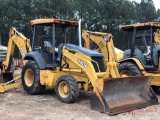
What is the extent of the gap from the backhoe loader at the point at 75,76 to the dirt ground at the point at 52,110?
243mm

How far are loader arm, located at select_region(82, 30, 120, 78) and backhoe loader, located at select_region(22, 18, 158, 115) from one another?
28 mm

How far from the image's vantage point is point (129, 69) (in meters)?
9.48

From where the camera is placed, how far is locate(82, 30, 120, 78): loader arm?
771 cm

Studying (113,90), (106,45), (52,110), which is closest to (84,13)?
(106,45)

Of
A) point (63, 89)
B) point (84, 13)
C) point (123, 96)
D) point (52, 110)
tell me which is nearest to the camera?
point (52, 110)

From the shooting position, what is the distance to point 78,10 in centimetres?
4025

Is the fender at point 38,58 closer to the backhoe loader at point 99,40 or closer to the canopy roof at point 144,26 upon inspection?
the backhoe loader at point 99,40

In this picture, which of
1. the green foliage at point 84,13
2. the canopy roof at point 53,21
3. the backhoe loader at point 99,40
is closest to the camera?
the canopy roof at point 53,21

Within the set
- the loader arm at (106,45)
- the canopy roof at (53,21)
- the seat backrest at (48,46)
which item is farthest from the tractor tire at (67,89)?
the canopy roof at (53,21)

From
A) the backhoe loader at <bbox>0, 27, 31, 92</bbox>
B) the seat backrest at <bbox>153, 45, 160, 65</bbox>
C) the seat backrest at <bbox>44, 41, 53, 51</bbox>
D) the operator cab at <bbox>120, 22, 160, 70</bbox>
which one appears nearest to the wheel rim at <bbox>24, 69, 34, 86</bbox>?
the backhoe loader at <bbox>0, 27, 31, 92</bbox>

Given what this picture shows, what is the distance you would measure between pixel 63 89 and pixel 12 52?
3.26 metres

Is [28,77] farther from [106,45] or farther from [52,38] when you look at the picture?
[106,45]

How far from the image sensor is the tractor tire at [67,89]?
7.51 meters

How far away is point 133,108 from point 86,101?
5.05 ft
